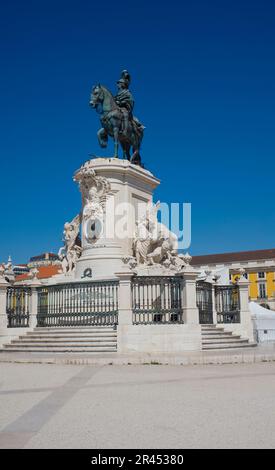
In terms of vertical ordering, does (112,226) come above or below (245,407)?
above

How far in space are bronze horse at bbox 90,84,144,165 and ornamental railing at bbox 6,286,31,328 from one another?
7234 millimetres

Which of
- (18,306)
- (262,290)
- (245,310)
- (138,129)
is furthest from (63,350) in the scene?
(262,290)

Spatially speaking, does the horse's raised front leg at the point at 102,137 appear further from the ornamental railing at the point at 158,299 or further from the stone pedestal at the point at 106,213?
the ornamental railing at the point at 158,299

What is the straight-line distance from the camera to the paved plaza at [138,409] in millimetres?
5051

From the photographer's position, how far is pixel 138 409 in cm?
667

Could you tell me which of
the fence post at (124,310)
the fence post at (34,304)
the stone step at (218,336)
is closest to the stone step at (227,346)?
the stone step at (218,336)

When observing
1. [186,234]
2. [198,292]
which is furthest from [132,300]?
[186,234]

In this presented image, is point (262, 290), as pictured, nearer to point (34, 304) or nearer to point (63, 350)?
point (34, 304)

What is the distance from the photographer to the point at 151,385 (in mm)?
8984

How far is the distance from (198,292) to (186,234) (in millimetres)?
4173

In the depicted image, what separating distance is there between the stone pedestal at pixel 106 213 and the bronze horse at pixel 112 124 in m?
1.33

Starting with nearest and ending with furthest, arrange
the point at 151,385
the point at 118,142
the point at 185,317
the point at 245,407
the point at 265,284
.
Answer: the point at 245,407
the point at 151,385
the point at 185,317
the point at 118,142
the point at 265,284

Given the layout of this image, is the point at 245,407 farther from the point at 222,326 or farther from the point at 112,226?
the point at 112,226

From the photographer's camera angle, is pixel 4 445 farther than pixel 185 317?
No
